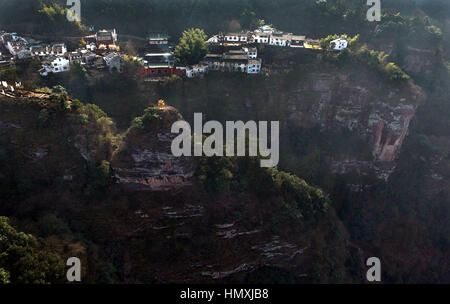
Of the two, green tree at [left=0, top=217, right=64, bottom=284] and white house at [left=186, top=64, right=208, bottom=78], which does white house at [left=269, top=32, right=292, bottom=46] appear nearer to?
white house at [left=186, top=64, right=208, bottom=78]

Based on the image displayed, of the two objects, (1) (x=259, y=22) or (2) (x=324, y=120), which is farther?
(1) (x=259, y=22)

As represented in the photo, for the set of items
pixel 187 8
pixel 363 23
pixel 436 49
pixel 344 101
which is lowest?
pixel 344 101

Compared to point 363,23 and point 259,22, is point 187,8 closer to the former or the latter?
point 259,22

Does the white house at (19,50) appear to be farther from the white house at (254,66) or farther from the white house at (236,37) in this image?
the white house at (254,66)

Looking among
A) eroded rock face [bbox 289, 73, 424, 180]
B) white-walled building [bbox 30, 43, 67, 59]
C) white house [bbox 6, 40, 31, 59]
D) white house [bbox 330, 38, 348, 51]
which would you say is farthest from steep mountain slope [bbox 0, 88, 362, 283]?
white house [bbox 330, 38, 348, 51]

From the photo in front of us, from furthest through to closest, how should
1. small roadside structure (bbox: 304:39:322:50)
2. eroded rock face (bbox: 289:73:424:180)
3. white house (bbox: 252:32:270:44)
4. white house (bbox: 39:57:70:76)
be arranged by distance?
white house (bbox: 252:32:270:44) → small roadside structure (bbox: 304:39:322:50) → eroded rock face (bbox: 289:73:424:180) → white house (bbox: 39:57:70:76)

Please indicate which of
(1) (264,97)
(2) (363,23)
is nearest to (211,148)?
(1) (264,97)
